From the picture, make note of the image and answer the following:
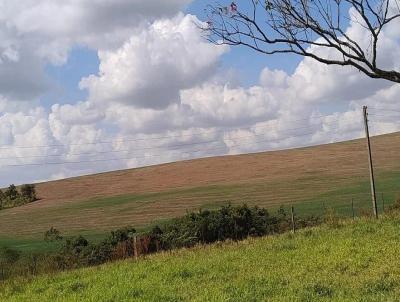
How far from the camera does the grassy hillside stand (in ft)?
162

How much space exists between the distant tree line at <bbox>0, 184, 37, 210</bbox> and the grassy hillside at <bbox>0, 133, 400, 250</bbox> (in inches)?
79.8

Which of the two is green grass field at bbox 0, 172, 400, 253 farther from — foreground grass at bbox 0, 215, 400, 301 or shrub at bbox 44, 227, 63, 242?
foreground grass at bbox 0, 215, 400, 301

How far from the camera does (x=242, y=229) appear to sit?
3097 cm

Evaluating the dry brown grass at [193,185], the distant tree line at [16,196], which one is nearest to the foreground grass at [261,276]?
the dry brown grass at [193,185]

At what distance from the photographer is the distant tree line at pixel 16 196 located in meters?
78.6

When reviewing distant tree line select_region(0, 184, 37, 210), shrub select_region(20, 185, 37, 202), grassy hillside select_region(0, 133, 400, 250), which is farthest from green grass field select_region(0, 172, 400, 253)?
distant tree line select_region(0, 184, 37, 210)

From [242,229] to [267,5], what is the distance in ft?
63.1

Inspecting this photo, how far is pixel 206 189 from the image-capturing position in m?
66.8

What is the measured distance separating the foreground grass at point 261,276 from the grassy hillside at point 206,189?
18516 millimetres

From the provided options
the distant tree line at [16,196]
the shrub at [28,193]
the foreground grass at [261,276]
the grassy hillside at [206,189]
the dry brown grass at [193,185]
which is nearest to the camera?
the foreground grass at [261,276]

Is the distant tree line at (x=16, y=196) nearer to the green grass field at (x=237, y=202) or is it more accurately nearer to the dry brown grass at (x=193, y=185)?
the dry brown grass at (x=193, y=185)

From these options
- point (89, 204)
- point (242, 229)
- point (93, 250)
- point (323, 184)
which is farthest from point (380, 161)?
point (93, 250)

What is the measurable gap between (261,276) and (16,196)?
2871 inches

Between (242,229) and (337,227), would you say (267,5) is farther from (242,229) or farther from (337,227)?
(242,229)
